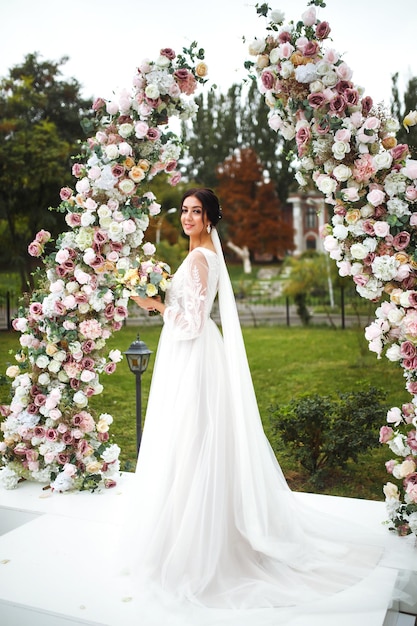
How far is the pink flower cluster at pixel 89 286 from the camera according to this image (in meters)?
3.61

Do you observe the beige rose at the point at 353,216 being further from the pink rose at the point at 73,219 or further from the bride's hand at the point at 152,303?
the pink rose at the point at 73,219

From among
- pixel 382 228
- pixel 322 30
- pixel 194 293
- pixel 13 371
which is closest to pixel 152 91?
pixel 322 30

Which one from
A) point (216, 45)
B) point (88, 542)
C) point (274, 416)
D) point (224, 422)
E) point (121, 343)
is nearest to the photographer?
point (224, 422)

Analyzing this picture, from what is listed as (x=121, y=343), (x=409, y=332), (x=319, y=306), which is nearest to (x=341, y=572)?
(x=409, y=332)

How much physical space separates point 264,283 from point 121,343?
6.09 meters

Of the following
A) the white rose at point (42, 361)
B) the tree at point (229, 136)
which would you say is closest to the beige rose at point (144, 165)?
the white rose at point (42, 361)

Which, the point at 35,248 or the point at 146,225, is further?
the point at 35,248

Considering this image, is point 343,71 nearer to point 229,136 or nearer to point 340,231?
point 340,231

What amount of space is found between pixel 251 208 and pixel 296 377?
→ 849cm

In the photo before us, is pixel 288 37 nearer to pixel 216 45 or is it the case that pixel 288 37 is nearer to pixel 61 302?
pixel 61 302

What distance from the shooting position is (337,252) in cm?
306

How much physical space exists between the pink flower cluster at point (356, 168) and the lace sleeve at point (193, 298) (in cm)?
68

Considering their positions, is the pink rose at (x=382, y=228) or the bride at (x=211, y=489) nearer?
the bride at (x=211, y=489)

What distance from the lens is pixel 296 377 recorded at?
383 inches
